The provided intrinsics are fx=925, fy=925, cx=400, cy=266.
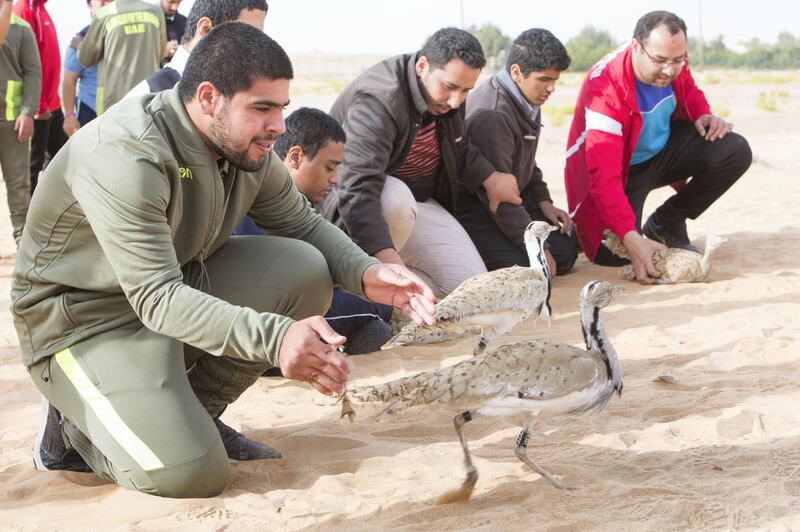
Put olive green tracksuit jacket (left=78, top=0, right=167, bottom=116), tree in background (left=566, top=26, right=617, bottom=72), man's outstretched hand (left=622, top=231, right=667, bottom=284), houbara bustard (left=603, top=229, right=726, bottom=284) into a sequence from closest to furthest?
houbara bustard (left=603, top=229, right=726, bottom=284)
man's outstretched hand (left=622, top=231, right=667, bottom=284)
olive green tracksuit jacket (left=78, top=0, right=167, bottom=116)
tree in background (left=566, top=26, right=617, bottom=72)

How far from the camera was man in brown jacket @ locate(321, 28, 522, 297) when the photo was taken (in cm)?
619

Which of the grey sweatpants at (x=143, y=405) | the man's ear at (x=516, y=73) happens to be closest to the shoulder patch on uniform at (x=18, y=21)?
the man's ear at (x=516, y=73)

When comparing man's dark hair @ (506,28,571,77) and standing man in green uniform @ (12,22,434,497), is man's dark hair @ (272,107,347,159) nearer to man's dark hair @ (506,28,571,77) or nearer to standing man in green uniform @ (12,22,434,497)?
standing man in green uniform @ (12,22,434,497)

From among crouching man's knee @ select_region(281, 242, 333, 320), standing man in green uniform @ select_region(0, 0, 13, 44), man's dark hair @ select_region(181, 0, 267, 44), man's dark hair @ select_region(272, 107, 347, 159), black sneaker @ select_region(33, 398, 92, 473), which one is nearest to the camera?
black sneaker @ select_region(33, 398, 92, 473)

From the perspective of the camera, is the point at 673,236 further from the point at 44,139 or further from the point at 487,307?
the point at 44,139

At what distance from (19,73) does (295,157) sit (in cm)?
425

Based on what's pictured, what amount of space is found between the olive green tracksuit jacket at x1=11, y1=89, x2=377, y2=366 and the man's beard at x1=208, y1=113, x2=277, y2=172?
7 centimetres

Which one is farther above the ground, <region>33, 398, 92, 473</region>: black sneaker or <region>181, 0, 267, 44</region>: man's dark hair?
<region>181, 0, 267, 44</region>: man's dark hair

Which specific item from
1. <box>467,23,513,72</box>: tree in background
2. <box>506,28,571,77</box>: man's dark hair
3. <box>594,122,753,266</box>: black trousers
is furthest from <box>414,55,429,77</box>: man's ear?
<box>467,23,513,72</box>: tree in background

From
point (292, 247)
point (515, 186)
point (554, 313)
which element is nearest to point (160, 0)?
point (515, 186)

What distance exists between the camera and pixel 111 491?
12.6ft

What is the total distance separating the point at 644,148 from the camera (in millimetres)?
8156

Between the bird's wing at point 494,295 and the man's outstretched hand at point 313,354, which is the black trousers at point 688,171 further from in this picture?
the man's outstretched hand at point 313,354

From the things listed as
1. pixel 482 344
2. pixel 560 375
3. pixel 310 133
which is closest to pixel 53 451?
pixel 560 375
